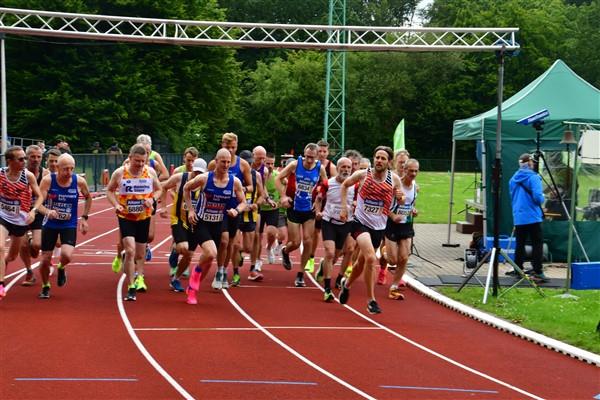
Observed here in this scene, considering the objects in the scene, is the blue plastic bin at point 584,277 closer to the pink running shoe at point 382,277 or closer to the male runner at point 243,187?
the pink running shoe at point 382,277

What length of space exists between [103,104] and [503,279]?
3492cm

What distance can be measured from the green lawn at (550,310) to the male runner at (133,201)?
182 inches

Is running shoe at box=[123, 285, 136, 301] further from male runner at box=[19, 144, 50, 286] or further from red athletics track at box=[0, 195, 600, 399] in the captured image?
male runner at box=[19, 144, 50, 286]

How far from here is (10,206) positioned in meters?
12.8

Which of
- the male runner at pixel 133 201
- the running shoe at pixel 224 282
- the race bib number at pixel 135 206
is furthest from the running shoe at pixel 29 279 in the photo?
the running shoe at pixel 224 282

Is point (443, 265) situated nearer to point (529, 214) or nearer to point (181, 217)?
point (529, 214)

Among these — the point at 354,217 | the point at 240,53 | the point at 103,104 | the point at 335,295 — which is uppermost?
the point at 240,53

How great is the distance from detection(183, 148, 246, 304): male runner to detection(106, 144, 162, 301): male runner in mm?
520

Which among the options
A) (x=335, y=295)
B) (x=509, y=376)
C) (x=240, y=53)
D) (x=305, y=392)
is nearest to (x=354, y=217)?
(x=335, y=295)

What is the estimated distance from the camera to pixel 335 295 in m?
14.3

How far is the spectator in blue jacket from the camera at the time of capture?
52.2 ft

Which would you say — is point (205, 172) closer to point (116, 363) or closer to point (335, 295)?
point (335, 295)

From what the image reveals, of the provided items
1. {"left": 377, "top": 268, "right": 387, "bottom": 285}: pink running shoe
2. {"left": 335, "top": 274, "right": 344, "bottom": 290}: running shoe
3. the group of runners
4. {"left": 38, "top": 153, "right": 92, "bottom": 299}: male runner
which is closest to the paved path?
{"left": 377, "top": 268, "right": 387, "bottom": 285}: pink running shoe

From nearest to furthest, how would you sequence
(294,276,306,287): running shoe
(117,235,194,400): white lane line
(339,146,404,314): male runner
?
(117,235,194,400): white lane line
(339,146,404,314): male runner
(294,276,306,287): running shoe
